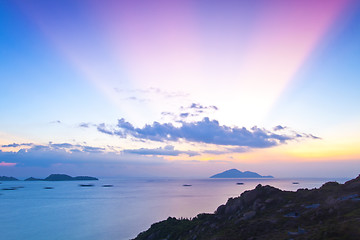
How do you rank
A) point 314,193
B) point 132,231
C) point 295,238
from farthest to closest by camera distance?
point 132,231 < point 314,193 < point 295,238

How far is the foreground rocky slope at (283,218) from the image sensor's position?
28.5m

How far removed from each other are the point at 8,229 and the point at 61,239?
2864cm

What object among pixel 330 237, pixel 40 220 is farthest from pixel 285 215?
pixel 40 220

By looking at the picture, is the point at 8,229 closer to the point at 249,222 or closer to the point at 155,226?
the point at 155,226

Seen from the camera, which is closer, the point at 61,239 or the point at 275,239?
the point at 275,239

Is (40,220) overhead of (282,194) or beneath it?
beneath

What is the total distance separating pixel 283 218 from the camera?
3612 cm

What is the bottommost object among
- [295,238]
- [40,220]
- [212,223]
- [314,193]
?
[40,220]

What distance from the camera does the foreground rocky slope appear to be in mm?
28516

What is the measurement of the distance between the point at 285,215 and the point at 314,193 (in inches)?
428

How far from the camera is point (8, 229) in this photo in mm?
89312

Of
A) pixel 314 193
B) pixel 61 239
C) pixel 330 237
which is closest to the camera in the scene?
pixel 330 237

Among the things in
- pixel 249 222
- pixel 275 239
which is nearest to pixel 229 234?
pixel 249 222

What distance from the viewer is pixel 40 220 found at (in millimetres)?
104938
